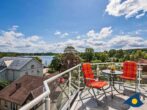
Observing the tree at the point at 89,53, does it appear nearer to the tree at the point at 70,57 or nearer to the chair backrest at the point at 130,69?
the tree at the point at 70,57

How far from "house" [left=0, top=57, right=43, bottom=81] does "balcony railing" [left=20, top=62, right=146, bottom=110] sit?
20508 mm

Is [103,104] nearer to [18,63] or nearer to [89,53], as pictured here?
[18,63]

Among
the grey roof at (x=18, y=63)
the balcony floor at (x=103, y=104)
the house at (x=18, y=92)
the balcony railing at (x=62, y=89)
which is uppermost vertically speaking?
the balcony railing at (x=62, y=89)

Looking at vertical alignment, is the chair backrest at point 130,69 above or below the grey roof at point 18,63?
above

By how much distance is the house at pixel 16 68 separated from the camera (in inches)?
947

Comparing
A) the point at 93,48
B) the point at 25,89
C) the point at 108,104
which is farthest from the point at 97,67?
the point at 93,48

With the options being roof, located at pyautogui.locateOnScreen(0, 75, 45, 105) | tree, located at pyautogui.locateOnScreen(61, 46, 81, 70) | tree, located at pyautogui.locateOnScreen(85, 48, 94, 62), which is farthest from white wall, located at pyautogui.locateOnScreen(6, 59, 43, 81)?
tree, located at pyautogui.locateOnScreen(85, 48, 94, 62)

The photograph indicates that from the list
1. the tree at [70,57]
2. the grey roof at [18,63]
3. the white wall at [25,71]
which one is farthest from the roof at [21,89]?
the grey roof at [18,63]

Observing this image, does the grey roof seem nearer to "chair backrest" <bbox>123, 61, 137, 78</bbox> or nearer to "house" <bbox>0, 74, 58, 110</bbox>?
"house" <bbox>0, 74, 58, 110</bbox>

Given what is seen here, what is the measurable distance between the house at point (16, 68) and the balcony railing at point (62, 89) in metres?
20.5

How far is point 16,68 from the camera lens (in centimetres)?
2411

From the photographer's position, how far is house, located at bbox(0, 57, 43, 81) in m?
24.0

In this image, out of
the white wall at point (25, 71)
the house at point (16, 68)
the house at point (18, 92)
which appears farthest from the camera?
the house at point (16, 68)

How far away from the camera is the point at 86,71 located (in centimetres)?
413
